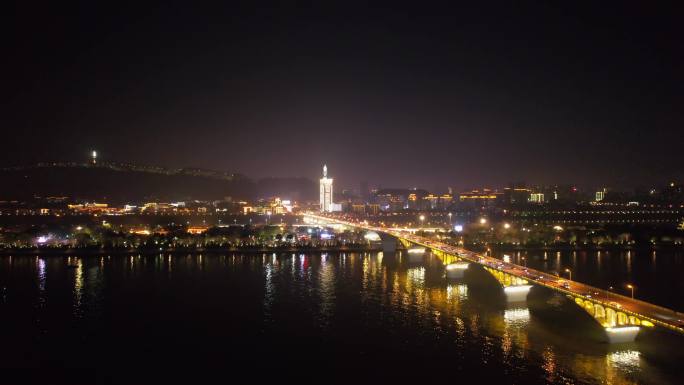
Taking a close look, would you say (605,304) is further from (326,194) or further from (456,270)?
(326,194)

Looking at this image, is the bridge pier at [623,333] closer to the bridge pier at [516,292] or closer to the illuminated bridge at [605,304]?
the illuminated bridge at [605,304]

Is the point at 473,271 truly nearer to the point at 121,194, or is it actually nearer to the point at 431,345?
the point at 431,345

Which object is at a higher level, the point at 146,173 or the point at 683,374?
the point at 146,173

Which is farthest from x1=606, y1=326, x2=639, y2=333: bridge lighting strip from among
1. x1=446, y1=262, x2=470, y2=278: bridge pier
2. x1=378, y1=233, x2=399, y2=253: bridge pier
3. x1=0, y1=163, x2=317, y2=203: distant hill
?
x1=0, y1=163, x2=317, y2=203: distant hill

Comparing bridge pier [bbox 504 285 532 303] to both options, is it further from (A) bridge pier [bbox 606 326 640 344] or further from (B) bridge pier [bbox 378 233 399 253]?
(B) bridge pier [bbox 378 233 399 253]

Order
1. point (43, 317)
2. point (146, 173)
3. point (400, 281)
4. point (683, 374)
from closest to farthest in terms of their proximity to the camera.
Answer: point (683, 374), point (43, 317), point (400, 281), point (146, 173)

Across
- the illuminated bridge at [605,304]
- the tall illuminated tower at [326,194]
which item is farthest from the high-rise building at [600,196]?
the illuminated bridge at [605,304]

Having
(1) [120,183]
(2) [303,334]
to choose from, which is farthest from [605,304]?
(1) [120,183]

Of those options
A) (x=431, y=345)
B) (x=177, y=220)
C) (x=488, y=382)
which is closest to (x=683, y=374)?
(x=488, y=382)
